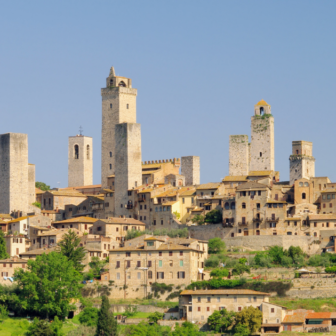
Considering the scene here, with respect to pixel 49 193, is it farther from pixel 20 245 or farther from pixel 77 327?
pixel 77 327

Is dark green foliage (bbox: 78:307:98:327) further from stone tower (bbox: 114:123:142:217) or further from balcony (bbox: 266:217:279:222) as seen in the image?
stone tower (bbox: 114:123:142:217)

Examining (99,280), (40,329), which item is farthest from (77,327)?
(99,280)

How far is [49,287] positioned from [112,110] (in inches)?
1306

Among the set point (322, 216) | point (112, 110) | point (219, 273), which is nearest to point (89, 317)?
point (219, 273)

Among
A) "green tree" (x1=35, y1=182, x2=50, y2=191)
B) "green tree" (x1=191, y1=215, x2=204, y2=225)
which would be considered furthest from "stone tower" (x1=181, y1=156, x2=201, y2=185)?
"green tree" (x1=35, y1=182, x2=50, y2=191)

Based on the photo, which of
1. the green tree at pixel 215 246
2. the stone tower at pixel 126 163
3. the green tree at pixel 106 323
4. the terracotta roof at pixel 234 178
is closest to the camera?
the green tree at pixel 106 323

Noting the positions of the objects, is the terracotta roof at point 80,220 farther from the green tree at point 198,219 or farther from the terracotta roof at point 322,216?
the terracotta roof at point 322,216

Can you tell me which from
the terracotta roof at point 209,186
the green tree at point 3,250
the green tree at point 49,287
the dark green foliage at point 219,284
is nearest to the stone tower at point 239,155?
the terracotta roof at point 209,186

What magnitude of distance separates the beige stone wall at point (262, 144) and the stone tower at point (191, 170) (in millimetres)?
6159

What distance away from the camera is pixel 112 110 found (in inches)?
4665

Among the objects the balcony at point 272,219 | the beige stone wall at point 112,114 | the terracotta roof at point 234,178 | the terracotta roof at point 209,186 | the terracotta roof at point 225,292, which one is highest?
A: the beige stone wall at point 112,114

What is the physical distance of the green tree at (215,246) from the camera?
97.5 metres

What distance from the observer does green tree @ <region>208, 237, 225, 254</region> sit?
320 feet

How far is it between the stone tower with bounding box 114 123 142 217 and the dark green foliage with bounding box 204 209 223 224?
9138 mm
